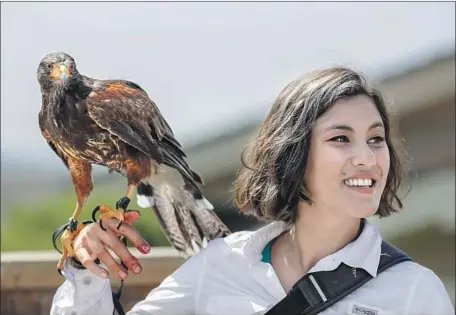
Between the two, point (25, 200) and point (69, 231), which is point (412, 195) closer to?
point (25, 200)

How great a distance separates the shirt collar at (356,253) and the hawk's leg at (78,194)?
1.26 ft

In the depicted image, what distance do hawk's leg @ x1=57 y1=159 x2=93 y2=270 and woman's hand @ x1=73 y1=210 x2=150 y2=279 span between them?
25 millimetres

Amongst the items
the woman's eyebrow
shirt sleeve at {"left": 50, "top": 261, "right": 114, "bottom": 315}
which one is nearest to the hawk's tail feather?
shirt sleeve at {"left": 50, "top": 261, "right": 114, "bottom": 315}

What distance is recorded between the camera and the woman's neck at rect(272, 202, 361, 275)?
1.71 m

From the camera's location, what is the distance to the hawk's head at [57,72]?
157cm

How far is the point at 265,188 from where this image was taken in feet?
5.98

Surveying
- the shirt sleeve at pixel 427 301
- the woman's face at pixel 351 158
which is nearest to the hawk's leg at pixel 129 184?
the woman's face at pixel 351 158

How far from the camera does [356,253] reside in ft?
5.47

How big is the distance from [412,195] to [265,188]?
290cm

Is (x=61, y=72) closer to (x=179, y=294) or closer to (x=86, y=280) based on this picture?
(x=86, y=280)

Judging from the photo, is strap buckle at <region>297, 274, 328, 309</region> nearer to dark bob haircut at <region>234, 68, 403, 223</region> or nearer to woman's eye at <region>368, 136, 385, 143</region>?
dark bob haircut at <region>234, 68, 403, 223</region>

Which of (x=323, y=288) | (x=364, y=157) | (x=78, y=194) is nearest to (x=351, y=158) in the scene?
(x=364, y=157)

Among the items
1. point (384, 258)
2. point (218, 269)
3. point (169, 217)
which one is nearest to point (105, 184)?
point (169, 217)

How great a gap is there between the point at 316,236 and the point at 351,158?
8.8 inches
